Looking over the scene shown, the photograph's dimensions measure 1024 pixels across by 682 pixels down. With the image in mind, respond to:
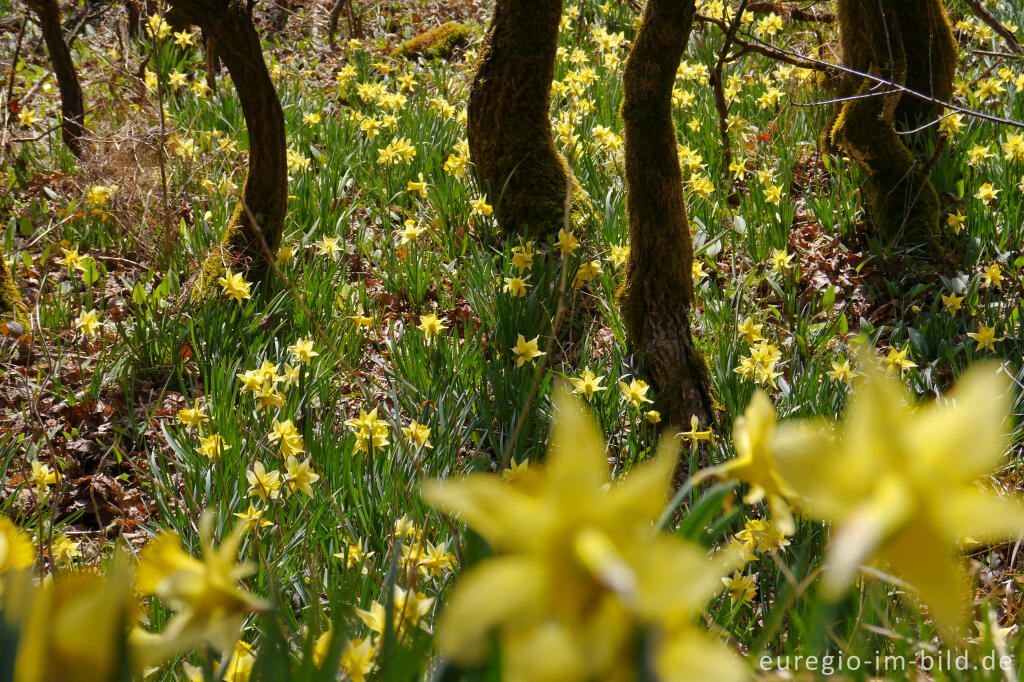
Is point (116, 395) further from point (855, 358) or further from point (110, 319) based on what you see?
point (855, 358)

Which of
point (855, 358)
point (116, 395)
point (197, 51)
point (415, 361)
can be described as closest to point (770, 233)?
point (855, 358)

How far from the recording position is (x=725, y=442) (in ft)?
7.52

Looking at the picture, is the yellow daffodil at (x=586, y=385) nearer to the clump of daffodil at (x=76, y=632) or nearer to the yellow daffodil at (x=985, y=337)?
the yellow daffodil at (x=985, y=337)

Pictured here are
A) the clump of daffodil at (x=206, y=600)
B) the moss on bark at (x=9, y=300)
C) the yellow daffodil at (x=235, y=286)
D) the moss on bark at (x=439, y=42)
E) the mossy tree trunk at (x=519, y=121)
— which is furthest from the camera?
the moss on bark at (x=439, y=42)

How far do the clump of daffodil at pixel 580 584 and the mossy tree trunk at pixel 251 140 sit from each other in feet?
9.14

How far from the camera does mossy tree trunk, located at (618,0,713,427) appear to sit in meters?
2.49

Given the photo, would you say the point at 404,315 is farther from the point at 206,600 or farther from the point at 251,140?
the point at 206,600

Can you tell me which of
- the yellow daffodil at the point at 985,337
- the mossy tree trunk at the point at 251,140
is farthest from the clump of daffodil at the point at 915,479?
the mossy tree trunk at the point at 251,140

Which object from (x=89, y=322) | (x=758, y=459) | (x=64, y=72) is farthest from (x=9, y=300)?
(x=758, y=459)

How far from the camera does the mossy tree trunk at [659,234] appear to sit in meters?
2.49

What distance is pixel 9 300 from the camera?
3.30m

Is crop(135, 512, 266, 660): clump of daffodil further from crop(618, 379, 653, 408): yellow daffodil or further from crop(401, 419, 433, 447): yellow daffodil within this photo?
crop(618, 379, 653, 408): yellow daffodil

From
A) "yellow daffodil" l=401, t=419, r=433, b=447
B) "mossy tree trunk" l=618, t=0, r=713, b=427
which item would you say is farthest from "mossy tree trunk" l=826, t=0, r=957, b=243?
"yellow daffodil" l=401, t=419, r=433, b=447

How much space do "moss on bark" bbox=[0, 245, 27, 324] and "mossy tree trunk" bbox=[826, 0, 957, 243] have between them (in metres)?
3.88
